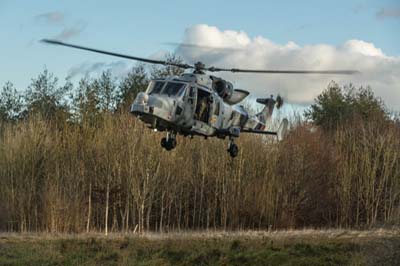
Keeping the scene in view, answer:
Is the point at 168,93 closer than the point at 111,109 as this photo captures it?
Yes

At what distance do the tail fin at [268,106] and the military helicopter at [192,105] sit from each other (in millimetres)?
1314

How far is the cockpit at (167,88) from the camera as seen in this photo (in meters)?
20.2

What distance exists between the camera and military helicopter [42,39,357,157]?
63.6 feet

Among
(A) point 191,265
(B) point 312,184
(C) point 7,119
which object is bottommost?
(A) point 191,265

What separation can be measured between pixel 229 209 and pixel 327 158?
833 cm

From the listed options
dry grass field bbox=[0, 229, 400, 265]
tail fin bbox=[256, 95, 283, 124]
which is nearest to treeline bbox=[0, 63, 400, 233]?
dry grass field bbox=[0, 229, 400, 265]

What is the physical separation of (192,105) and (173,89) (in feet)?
2.33

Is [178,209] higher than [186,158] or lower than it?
lower

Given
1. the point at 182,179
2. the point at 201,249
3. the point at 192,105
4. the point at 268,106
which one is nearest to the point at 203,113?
the point at 192,105

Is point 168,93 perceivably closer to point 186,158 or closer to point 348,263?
point 348,263

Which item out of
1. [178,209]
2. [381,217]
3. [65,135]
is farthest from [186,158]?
[381,217]

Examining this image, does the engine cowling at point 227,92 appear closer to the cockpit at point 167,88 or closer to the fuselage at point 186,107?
the fuselage at point 186,107

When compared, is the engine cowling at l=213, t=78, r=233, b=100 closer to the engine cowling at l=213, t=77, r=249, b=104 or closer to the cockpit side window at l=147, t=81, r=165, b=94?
the engine cowling at l=213, t=77, r=249, b=104

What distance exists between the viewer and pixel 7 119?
53656mm
